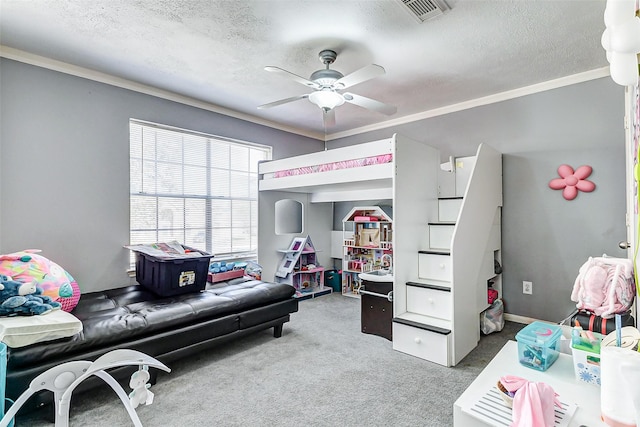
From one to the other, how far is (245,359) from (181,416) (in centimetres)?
73

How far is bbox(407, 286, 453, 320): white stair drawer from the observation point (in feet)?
8.34

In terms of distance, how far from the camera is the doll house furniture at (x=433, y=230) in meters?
2.49

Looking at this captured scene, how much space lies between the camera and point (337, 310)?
150 inches

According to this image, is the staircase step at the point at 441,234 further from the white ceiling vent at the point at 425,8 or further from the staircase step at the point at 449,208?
the white ceiling vent at the point at 425,8

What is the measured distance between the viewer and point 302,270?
4473mm

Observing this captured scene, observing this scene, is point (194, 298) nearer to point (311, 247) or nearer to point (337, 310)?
point (337, 310)

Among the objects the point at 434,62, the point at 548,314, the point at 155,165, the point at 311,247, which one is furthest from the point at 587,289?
the point at 155,165

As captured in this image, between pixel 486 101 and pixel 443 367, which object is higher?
pixel 486 101

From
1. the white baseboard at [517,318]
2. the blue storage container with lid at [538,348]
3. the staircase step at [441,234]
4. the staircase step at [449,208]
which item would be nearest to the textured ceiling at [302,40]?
the staircase step at [449,208]

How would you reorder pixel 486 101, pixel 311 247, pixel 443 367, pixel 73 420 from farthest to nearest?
pixel 311 247
pixel 486 101
pixel 443 367
pixel 73 420

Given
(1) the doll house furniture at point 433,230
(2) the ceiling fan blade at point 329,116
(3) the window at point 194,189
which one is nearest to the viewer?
(1) the doll house furniture at point 433,230

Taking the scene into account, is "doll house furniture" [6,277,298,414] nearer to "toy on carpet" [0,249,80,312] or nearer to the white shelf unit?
"toy on carpet" [0,249,80,312]

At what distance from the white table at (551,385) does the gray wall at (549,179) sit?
7.11 ft

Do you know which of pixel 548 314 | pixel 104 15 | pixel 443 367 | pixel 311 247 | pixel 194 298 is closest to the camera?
pixel 104 15
